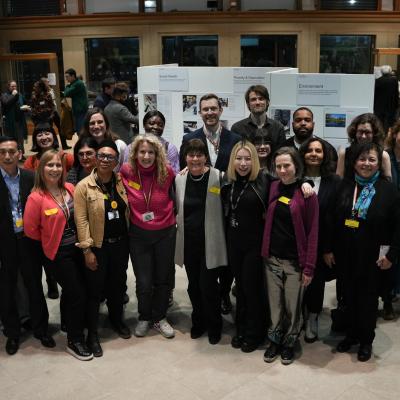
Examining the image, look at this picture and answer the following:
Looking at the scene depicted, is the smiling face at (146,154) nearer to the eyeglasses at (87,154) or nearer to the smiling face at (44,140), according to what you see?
the eyeglasses at (87,154)

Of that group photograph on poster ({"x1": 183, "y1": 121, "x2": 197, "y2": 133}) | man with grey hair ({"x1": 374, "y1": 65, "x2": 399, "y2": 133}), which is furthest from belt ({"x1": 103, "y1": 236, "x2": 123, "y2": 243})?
man with grey hair ({"x1": 374, "y1": 65, "x2": 399, "y2": 133})

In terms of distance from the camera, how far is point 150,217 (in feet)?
12.6

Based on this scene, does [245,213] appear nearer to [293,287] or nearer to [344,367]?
[293,287]

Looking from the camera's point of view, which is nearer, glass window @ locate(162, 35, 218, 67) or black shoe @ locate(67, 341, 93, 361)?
black shoe @ locate(67, 341, 93, 361)

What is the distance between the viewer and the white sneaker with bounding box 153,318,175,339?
4.07m

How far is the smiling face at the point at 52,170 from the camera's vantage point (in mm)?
3576

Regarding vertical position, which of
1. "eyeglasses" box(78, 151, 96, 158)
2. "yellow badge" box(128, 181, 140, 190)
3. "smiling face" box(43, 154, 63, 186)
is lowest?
"yellow badge" box(128, 181, 140, 190)

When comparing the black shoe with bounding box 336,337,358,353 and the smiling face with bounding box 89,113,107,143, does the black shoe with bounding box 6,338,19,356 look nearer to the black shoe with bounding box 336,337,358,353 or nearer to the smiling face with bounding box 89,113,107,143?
the smiling face with bounding box 89,113,107,143

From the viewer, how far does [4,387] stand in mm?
3471

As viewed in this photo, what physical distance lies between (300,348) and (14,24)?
45.1 ft

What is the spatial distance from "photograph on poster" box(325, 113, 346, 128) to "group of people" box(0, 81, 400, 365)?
204 cm

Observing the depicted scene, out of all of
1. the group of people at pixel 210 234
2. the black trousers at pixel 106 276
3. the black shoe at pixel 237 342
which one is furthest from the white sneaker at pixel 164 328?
the black shoe at pixel 237 342

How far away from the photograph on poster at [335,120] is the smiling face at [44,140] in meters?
3.38

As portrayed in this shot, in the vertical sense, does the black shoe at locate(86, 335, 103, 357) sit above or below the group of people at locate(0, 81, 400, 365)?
below
